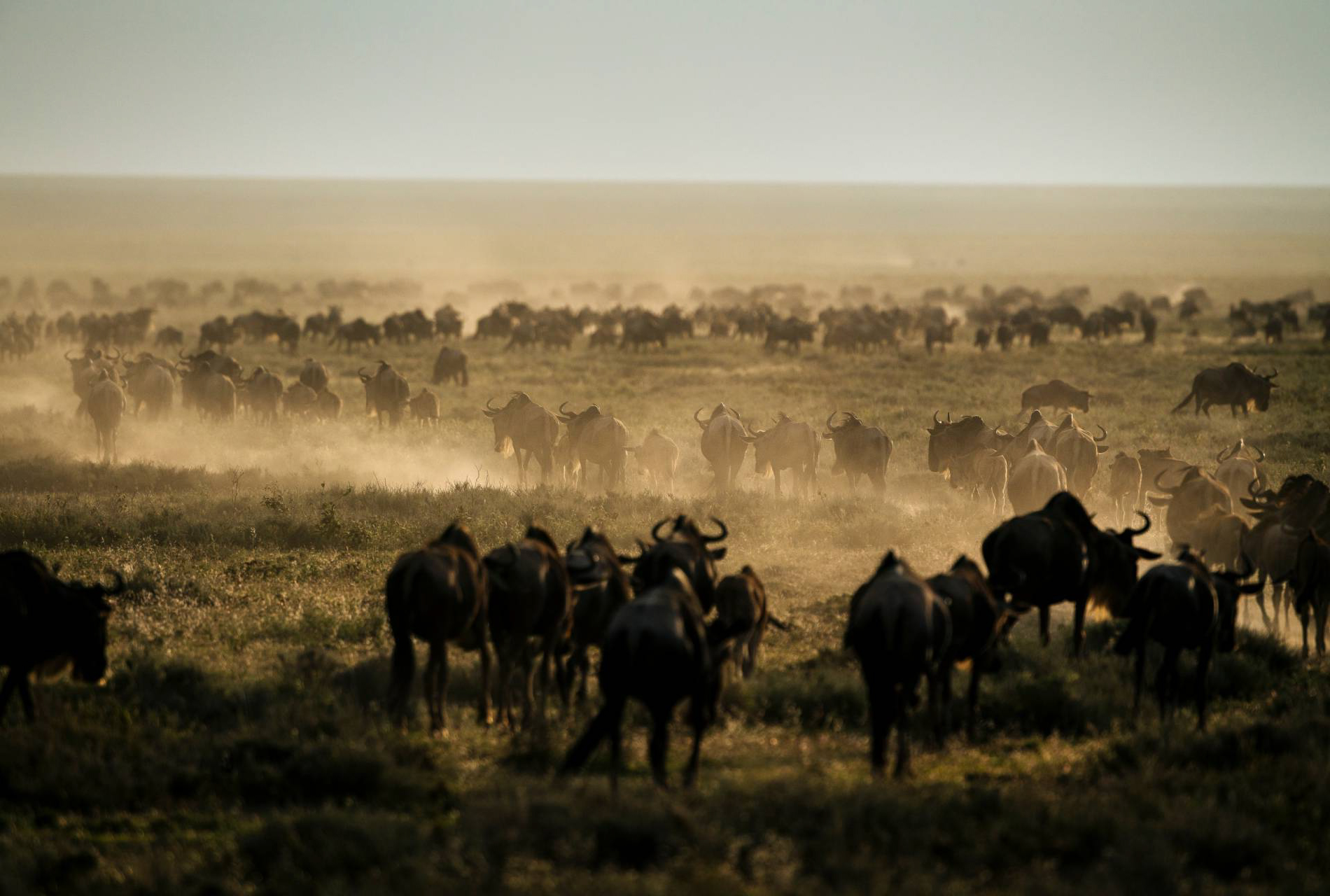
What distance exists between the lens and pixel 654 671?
718cm

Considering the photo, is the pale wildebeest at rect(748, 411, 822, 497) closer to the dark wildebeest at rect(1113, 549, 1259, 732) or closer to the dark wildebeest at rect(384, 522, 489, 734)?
the dark wildebeest at rect(1113, 549, 1259, 732)

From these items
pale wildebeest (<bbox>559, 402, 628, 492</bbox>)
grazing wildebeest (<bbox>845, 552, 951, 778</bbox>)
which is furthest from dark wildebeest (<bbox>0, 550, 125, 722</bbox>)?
pale wildebeest (<bbox>559, 402, 628, 492</bbox>)

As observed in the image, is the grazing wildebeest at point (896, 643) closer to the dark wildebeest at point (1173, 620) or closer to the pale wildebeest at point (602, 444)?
the dark wildebeest at point (1173, 620)

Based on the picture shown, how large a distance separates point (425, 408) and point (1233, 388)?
2001cm

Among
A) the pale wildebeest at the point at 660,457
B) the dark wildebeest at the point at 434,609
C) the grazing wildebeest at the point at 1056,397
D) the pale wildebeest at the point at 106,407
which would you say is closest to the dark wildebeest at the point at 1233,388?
the grazing wildebeest at the point at 1056,397

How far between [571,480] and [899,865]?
50.5 feet

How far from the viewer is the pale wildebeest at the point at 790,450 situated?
19.7m

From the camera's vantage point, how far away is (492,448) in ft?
82.2

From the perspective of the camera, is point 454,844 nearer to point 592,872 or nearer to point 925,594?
point 592,872

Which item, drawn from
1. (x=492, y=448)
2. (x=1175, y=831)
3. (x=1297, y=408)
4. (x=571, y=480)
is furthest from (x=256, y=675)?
(x=1297, y=408)

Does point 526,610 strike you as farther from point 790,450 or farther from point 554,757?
point 790,450

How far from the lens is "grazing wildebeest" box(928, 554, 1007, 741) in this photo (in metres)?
8.70

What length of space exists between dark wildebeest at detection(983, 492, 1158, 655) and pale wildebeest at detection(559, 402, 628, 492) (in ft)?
32.4

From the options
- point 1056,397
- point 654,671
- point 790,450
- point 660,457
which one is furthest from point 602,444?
point 1056,397
